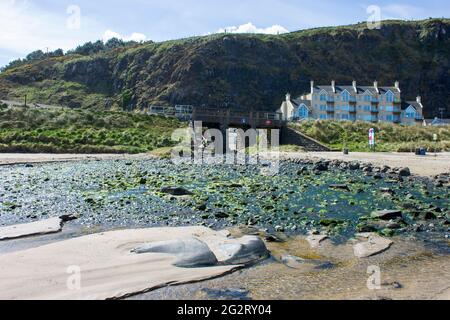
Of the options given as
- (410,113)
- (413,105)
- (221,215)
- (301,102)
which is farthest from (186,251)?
(413,105)

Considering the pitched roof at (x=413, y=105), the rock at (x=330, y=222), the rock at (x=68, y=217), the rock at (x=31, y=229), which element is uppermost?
the pitched roof at (x=413, y=105)

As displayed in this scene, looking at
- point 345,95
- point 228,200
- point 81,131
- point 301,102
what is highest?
point 345,95

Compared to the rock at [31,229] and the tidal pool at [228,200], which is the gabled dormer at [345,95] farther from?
the rock at [31,229]

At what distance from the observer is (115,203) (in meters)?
20.8

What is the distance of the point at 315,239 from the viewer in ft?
47.6

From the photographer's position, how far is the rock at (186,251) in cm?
1134

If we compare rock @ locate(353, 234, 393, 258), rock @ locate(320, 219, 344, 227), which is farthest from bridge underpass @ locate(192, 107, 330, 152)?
rock @ locate(353, 234, 393, 258)

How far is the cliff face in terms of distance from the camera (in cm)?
13638

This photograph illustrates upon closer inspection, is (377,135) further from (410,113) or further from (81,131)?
(410,113)

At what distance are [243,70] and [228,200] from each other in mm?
125062

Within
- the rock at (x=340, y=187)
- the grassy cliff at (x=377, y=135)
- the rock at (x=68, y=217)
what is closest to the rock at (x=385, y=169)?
the rock at (x=340, y=187)

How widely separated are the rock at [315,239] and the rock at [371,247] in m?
1.14

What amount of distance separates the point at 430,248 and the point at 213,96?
121189mm

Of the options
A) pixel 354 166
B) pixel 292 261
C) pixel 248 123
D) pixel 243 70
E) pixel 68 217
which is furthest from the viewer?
pixel 243 70
